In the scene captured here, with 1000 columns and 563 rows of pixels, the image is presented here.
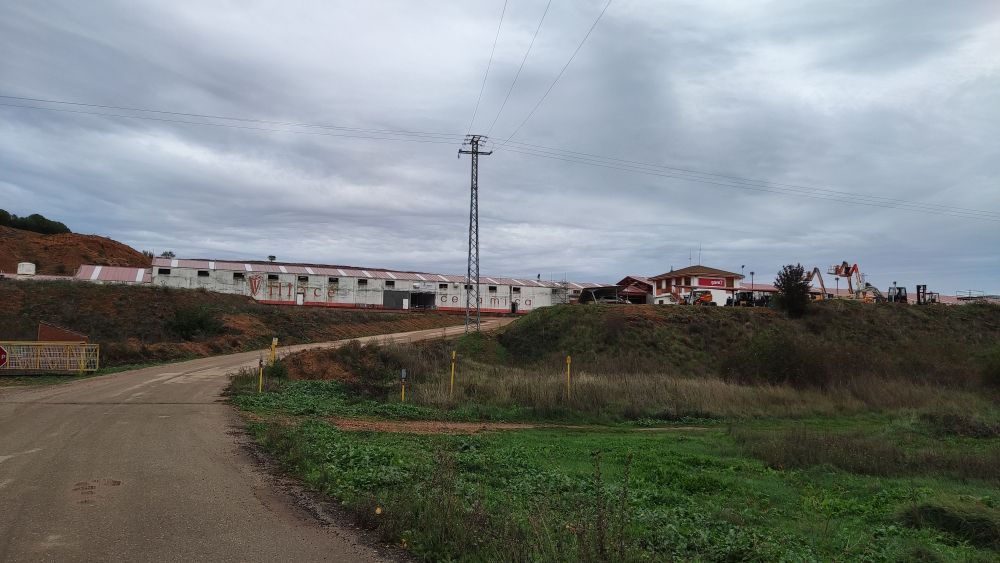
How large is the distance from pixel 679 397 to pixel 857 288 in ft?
183

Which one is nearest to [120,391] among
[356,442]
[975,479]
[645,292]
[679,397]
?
[356,442]

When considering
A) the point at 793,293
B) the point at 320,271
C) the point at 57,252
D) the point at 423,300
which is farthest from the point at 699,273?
the point at 57,252

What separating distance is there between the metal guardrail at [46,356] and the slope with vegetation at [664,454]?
334 inches

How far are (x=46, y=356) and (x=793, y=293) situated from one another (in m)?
50.4

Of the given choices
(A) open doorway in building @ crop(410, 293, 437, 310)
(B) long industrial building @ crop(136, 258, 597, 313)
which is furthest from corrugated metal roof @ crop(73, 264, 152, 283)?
(A) open doorway in building @ crop(410, 293, 437, 310)

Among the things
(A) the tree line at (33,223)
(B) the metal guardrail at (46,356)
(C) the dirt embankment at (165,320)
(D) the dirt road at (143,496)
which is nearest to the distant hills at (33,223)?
(A) the tree line at (33,223)

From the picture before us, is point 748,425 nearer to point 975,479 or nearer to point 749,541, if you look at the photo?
point 975,479

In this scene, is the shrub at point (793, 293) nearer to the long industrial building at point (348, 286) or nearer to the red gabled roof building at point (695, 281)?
the red gabled roof building at point (695, 281)

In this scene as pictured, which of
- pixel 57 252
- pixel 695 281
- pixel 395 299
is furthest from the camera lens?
pixel 57 252

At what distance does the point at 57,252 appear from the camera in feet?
278

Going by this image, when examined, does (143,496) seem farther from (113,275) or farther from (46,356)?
(113,275)

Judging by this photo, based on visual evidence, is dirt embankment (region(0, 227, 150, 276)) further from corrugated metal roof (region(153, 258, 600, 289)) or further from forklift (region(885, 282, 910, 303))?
forklift (region(885, 282, 910, 303))

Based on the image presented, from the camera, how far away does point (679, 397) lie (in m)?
23.9

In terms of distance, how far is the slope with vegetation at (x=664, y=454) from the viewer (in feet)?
21.2
